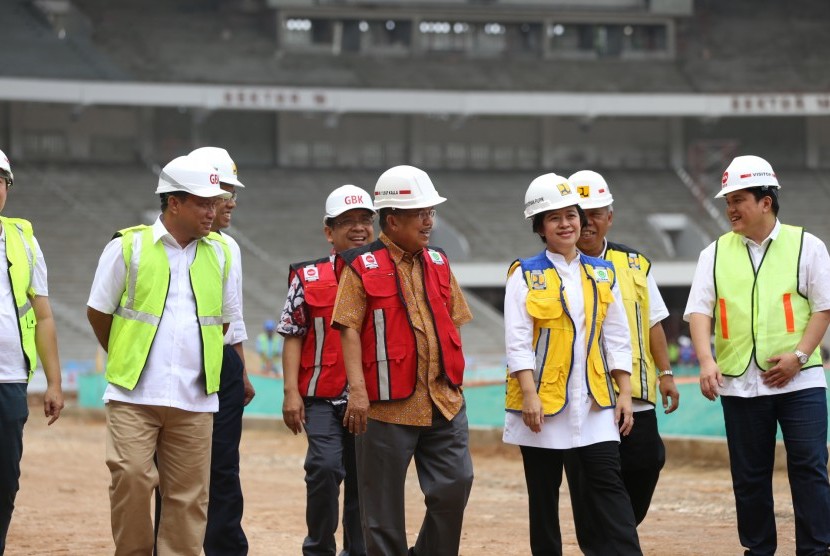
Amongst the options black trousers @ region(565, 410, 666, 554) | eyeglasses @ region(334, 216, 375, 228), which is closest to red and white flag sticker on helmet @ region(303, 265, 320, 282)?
eyeglasses @ region(334, 216, 375, 228)

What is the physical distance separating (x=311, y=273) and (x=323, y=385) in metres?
0.61

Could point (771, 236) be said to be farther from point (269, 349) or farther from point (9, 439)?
point (269, 349)

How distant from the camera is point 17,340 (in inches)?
251

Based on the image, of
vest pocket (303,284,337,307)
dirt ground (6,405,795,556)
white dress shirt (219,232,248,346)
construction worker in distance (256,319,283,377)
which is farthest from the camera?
construction worker in distance (256,319,283,377)

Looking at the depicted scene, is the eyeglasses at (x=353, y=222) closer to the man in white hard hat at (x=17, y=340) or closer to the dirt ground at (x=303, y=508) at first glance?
the man in white hard hat at (x=17, y=340)

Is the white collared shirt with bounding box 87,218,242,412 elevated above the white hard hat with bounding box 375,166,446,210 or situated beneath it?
situated beneath

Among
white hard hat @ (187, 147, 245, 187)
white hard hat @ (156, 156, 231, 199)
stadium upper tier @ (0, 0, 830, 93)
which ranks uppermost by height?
stadium upper tier @ (0, 0, 830, 93)

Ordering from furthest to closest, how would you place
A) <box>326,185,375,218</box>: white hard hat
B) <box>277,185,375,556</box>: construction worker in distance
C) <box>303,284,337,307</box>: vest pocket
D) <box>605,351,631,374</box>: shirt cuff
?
1. <box>326,185,375,218</box>: white hard hat
2. <box>303,284,337,307</box>: vest pocket
3. <box>277,185,375,556</box>: construction worker in distance
4. <box>605,351,631,374</box>: shirt cuff

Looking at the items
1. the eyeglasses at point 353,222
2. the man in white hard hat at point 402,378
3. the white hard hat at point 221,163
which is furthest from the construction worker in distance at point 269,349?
the man in white hard hat at point 402,378

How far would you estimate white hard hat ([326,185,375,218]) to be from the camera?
25.3 feet

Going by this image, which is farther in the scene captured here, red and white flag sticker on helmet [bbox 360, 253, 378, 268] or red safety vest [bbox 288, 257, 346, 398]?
red safety vest [bbox 288, 257, 346, 398]

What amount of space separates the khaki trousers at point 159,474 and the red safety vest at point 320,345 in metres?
1.13

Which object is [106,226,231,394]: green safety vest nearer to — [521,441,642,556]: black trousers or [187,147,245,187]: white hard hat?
[187,147,245,187]: white hard hat

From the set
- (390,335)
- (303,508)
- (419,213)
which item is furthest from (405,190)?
(303,508)
